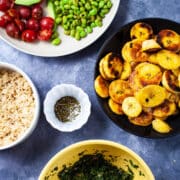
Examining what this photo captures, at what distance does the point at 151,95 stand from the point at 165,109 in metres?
0.07

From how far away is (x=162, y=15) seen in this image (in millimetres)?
1709

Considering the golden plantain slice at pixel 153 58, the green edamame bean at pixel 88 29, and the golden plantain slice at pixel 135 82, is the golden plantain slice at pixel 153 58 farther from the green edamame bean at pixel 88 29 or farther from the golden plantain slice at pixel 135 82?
the green edamame bean at pixel 88 29

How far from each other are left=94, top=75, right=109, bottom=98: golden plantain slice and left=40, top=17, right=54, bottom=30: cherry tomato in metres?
0.24

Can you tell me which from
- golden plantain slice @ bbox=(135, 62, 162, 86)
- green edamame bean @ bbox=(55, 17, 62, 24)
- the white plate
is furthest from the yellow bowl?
green edamame bean @ bbox=(55, 17, 62, 24)

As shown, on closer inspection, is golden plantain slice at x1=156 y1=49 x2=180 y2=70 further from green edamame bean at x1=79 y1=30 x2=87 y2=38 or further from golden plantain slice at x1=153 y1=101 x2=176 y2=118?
green edamame bean at x1=79 y1=30 x2=87 y2=38

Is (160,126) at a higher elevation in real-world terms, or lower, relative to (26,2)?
lower

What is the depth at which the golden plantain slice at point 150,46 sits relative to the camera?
5.03ft

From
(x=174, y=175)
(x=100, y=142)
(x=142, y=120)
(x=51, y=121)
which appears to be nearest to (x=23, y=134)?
(x=51, y=121)

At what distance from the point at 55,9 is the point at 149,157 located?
0.58 meters

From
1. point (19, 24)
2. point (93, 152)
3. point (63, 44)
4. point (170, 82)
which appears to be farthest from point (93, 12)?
point (93, 152)

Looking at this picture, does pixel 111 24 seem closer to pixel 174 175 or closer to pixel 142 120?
pixel 142 120

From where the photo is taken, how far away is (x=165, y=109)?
5.11 ft

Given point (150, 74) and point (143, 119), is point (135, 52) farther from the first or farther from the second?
point (143, 119)

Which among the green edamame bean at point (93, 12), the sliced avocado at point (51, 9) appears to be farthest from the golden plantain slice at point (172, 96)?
the sliced avocado at point (51, 9)
